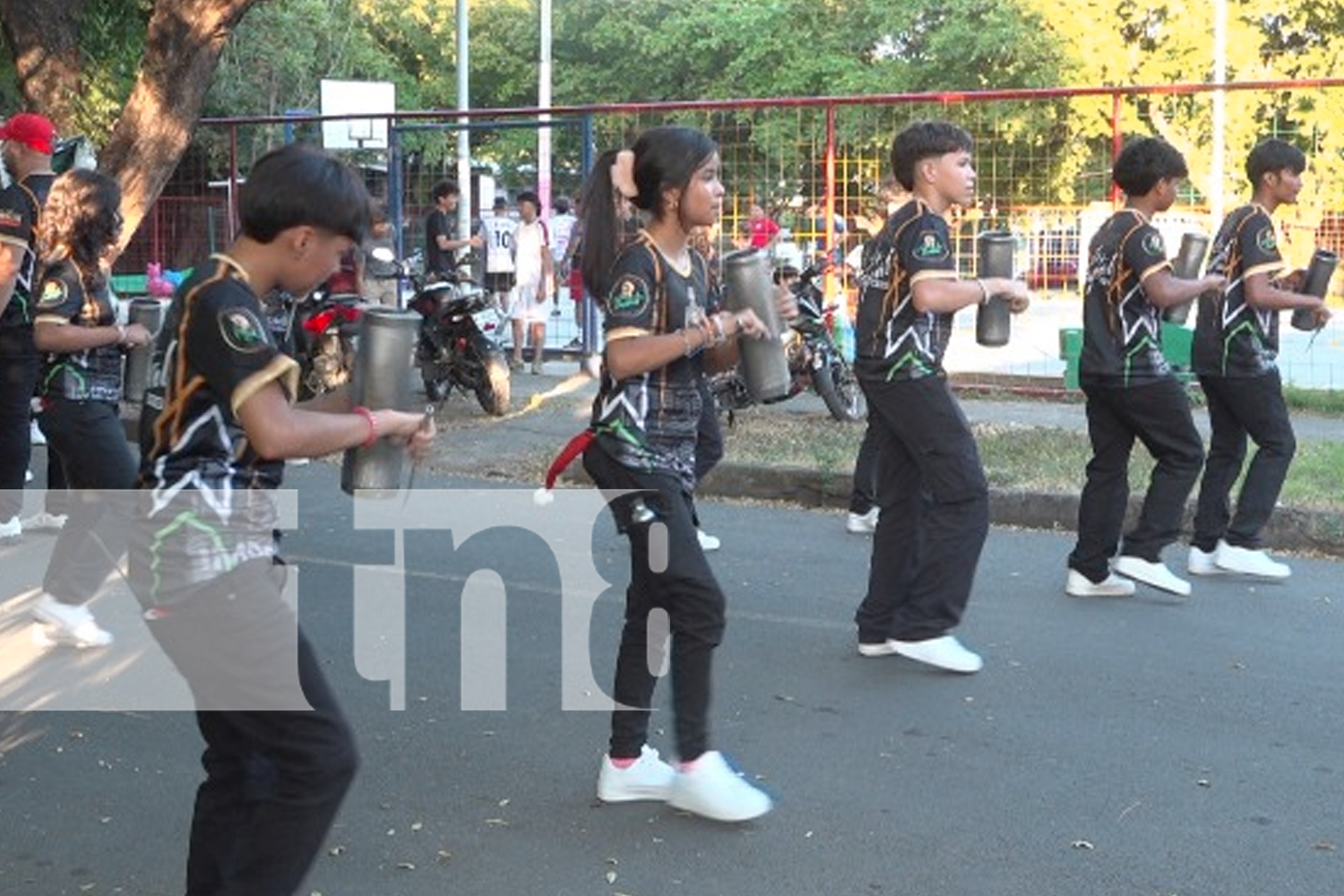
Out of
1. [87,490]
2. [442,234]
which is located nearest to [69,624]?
[87,490]

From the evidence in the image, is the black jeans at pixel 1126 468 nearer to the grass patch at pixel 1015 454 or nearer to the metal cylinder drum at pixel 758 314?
the grass patch at pixel 1015 454

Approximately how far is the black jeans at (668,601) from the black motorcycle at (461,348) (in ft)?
26.7

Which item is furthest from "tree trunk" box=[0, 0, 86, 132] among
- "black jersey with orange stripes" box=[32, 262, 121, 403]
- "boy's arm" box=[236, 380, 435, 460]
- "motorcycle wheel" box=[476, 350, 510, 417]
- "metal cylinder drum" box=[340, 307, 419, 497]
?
"boy's arm" box=[236, 380, 435, 460]

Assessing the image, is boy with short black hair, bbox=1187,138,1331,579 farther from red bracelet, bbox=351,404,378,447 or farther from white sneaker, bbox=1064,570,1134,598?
red bracelet, bbox=351,404,378,447

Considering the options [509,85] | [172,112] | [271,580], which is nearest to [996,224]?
[172,112]

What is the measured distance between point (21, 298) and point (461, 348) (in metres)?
5.77

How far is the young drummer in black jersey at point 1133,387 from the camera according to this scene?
6973 mm

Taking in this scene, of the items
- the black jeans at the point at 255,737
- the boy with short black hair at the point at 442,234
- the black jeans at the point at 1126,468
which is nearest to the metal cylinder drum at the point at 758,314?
the black jeans at the point at 255,737

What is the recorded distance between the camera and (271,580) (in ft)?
11.9

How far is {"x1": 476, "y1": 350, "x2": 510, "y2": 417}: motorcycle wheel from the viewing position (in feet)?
42.4

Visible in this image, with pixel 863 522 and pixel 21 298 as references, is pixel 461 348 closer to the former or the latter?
pixel 863 522

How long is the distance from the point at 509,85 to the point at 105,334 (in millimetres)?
38597

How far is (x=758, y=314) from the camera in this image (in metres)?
4.70

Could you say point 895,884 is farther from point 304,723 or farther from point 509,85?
point 509,85
